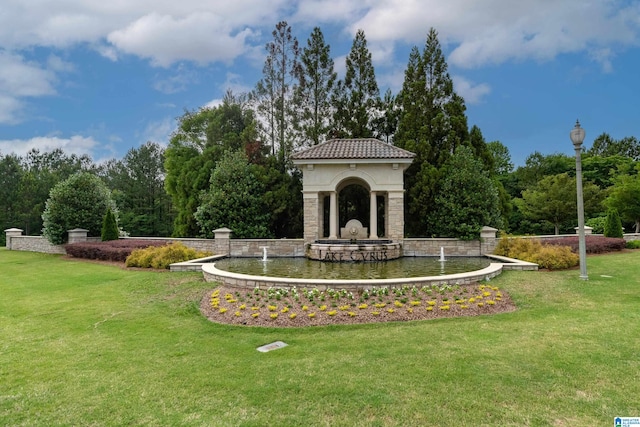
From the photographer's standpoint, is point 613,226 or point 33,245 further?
point 33,245

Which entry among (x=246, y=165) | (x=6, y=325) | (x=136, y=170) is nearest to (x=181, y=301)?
(x=6, y=325)

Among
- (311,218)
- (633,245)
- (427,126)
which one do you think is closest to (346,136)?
(427,126)

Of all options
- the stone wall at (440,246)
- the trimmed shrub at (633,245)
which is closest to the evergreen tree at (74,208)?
the stone wall at (440,246)

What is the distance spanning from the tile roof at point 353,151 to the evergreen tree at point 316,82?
20.3 ft

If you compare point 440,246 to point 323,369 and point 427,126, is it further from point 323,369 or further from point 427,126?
point 323,369

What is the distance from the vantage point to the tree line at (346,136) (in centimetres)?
2150

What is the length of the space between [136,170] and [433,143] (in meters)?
37.7

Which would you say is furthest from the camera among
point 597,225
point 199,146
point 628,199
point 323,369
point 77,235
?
point 199,146

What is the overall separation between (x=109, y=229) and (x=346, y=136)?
51.5 ft

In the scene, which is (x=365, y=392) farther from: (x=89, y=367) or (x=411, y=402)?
(x=89, y=367)

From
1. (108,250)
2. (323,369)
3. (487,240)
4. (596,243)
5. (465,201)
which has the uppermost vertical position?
(465,201)

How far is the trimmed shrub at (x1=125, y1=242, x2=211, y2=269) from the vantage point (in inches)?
549

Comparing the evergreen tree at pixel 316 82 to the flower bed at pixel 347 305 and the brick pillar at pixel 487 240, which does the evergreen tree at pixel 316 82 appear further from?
the flower bed at pixel 347 305

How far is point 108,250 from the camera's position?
1678 cm
